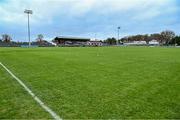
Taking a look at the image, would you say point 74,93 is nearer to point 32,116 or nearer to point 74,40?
point 32,116

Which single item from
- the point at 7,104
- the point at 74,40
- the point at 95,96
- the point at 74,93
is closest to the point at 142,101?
the point at 95,96

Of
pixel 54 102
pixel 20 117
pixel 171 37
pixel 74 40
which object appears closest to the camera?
pixel 20 117

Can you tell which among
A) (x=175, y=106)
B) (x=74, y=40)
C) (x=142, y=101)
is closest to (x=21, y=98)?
(x=142, y=101)

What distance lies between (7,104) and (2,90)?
6.96 feet

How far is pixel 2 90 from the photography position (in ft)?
29.6

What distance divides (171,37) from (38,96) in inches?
7599

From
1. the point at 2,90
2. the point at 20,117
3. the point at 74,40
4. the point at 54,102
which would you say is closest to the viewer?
the point at 20,117

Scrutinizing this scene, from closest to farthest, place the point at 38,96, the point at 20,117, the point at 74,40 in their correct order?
the point at 20,117 → the point at 38,96 → the point at 74,40

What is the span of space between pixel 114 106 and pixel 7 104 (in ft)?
9.09

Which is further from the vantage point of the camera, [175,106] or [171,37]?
[171,37]

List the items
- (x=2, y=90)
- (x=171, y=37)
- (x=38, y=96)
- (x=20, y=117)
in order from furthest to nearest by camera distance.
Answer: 1. (x=171, y=37)
2. (x=2, y=90)
3. (x=38, y=96)
4. (x=20, y=117)

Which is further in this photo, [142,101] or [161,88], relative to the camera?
[161,88]

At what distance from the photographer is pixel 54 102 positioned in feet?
24.1

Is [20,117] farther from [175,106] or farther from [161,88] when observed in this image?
[161,88]
